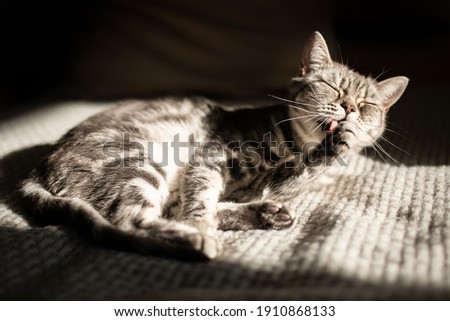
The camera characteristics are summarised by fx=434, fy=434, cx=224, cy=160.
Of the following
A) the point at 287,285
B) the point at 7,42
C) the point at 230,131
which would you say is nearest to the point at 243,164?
the point at 230,131

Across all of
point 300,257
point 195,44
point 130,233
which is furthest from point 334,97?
point 195,44

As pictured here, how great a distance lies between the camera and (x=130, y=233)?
0.88m

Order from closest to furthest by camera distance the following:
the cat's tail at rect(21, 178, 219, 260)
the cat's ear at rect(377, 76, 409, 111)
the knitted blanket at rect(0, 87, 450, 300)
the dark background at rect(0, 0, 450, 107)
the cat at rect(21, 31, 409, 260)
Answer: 1. the knitted blanket at rect(0, 87, 450, 300)
2. the cat's tail at rect(21, 178, 219, 260)
3. the cat at rect(21, 31, 409, 260)
4. the cat's ear at rect(377, 76, 409, 111)
5. the dark background at rect(0, 0, 450, 107)

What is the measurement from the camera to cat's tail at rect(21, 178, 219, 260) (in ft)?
2.76

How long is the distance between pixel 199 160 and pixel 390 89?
62cm

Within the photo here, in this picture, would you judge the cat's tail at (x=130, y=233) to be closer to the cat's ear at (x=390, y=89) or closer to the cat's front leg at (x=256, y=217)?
the cat's front leg at (x=256, y=217)

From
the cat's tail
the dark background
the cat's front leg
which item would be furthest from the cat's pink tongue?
the dark background

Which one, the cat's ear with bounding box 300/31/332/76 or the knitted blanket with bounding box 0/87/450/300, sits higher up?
the cat's ear with bounding box 300/31/332/76

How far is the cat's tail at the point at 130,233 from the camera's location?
84 cm

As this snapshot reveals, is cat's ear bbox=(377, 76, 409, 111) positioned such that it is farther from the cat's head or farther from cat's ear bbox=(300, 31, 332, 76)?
cat's ear bbox=(300, 31, 332, 76)

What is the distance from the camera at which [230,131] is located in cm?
134

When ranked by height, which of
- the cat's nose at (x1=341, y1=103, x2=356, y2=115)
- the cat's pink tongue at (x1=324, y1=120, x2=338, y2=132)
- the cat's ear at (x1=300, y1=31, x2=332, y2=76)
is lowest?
the cat's pink tongue at (x1=324, y1=120, x2=338, y2=132)

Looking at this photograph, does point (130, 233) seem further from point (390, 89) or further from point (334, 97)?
point (390, 89)
